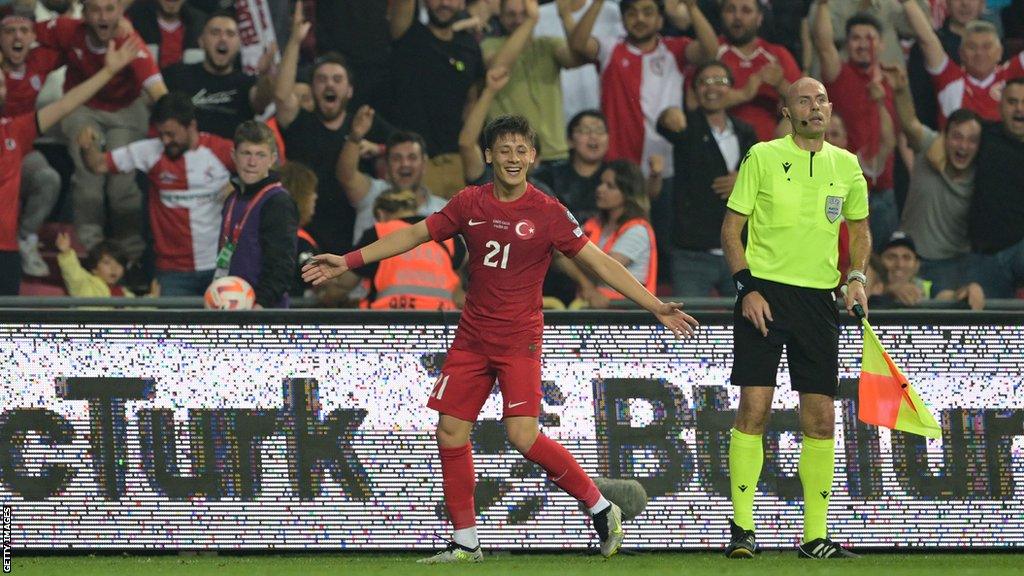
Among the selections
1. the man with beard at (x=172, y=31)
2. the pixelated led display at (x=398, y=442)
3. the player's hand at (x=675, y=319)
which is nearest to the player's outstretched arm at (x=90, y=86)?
the man with beard at (x=172, y=31)

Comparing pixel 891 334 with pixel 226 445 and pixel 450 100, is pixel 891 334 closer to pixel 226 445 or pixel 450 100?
pixel 226 445

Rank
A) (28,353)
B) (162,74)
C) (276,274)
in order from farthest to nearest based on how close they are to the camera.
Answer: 1. (162,74)
2. (276,274)
3. (28,353)

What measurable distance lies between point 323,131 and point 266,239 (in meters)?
2.53

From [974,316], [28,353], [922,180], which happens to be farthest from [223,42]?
[974,316]

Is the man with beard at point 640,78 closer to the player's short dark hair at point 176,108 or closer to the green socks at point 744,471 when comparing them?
the player's short dark hair at point 176,108

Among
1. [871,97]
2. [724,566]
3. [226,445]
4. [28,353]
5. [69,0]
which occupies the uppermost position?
[69,0]

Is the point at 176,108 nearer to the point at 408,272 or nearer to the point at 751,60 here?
the point at 408,272

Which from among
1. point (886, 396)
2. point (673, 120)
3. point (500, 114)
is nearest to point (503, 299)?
point (886, 396)

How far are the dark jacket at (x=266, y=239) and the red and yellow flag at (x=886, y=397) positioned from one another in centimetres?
332

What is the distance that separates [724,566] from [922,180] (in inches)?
209

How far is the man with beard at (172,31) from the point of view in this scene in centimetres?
1194

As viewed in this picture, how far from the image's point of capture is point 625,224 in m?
10.5

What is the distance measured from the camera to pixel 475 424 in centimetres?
784

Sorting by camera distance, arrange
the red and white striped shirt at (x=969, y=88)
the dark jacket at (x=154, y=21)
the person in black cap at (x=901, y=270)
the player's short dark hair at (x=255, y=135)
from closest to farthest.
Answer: the player's short dark hair at (x=255, y=135)
the person in black cap at (x=901, y=270)
the red and white striped shirt at (x=969, y=88)
the dark jacket at (x=154, y=21)
